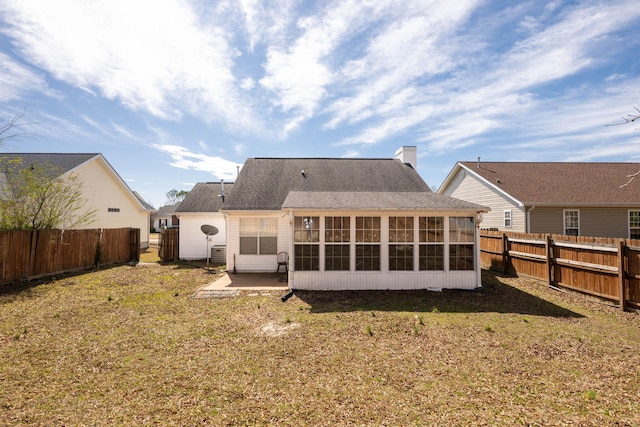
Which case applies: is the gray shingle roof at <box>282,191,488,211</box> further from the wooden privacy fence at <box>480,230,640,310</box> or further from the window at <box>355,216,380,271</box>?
the wooden privacy fence at <box>480,230,640,310</box>

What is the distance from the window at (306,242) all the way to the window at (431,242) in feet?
11.3

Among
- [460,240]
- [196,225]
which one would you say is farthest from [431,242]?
[196,225]

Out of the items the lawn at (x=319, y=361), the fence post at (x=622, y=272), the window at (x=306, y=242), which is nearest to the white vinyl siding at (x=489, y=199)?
the fence post at (x=622, y=272)

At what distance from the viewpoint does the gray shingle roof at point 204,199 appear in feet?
59.0

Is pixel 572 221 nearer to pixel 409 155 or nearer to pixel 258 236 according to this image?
pixel 409 155

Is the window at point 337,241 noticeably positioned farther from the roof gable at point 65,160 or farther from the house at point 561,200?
the roof gable at point 65,160

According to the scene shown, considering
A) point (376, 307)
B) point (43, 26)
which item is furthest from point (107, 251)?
point (376, 307)

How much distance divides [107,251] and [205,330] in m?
12.6

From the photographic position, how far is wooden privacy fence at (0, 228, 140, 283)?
10812 millimetres

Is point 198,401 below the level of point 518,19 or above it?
below

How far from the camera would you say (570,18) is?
8383 mm

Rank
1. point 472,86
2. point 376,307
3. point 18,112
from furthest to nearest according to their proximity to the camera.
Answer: point 472,86
point 18,112
point 376,307

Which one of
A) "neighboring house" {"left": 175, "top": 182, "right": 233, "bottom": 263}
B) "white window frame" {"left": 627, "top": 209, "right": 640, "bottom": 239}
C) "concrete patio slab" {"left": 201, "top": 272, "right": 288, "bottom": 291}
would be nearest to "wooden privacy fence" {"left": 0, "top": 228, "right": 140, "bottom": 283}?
"neighboring house" {"left": 175, "top": 182, "right": 233, "bottom": 263}

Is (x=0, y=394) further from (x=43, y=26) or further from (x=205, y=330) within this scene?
(x=43, y=26)
